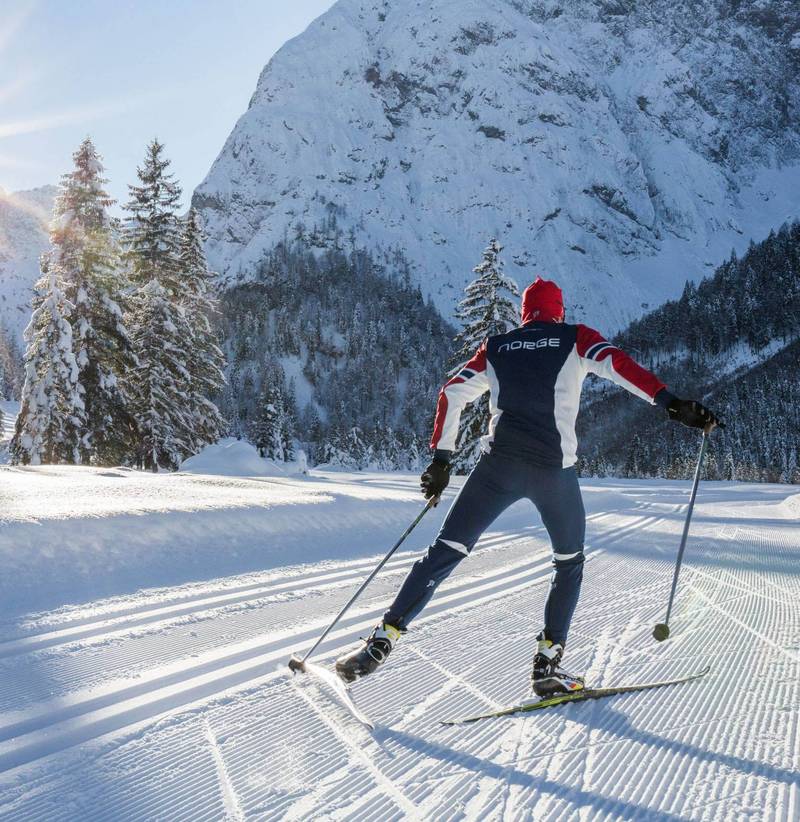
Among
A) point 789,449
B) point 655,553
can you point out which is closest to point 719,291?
point 789,449

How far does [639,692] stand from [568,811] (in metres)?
1.22

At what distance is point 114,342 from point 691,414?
71.3 ft

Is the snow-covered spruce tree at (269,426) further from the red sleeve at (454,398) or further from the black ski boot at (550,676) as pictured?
the black ski boot at (550,676)

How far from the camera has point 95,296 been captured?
20.7 metres

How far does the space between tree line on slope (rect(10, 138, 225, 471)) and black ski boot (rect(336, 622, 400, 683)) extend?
61.4 feet

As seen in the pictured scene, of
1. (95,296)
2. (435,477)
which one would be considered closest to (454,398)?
(435,477)

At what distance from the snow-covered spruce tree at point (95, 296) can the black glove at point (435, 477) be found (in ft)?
62.7

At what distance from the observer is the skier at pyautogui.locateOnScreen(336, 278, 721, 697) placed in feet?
10.1

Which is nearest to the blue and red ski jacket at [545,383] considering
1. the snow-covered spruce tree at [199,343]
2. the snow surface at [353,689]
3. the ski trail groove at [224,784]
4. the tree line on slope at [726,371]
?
the snow surface at [353,689]

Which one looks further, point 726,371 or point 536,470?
point 726,371

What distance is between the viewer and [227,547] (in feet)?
21.6

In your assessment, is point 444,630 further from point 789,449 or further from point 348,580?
point 789,449

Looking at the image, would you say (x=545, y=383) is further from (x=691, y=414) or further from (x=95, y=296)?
(x=95, y=296)

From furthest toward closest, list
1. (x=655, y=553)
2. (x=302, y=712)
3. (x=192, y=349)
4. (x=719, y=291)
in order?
(x=719, y=291) < (x=192, y=349) < (x=655, y=553) < (x=302, y=712)
